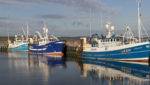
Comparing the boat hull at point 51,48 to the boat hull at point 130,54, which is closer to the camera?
the boat hull at point 130,54

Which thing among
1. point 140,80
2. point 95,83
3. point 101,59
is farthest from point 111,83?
point 101,59

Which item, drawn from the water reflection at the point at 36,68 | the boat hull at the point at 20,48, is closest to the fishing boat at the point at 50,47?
the boat hull at the point at 20,48

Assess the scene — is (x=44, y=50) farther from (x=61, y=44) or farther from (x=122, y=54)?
(x=122, y=54)

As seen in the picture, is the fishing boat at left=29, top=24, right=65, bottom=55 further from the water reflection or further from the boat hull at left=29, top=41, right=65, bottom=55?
the water reflection

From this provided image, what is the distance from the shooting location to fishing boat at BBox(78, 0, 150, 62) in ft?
126

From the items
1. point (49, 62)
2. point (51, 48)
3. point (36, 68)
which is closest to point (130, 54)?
point (36, 68)

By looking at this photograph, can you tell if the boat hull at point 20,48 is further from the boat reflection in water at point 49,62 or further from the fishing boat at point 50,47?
the boat reflection in water at point 49,62

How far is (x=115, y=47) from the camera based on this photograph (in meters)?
43.0

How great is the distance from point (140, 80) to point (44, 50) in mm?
51491

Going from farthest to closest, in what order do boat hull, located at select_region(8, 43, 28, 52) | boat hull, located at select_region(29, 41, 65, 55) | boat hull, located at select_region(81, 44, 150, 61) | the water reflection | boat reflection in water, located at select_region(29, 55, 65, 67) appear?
boat hull, located at select_region(8, 43, 28, 52) < boat hull, located at select_region(29, 41, 65, 55) < boat reflection in water, located at select_region(29, 55, 65, 67) < boat hull, located at select_region(81, 44, 150, 61) < the water reflection

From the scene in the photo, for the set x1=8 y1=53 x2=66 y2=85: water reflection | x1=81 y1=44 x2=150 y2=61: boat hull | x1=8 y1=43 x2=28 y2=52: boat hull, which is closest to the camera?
x1=8 y1=53 x2=66 y2=85: water reflection

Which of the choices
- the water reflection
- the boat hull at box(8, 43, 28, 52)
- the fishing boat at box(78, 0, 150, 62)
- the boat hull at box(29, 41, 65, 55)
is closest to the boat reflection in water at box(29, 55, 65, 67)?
the water reflection

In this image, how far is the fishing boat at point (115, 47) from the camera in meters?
38.3

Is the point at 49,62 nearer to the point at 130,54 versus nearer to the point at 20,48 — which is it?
the point at 130,54
